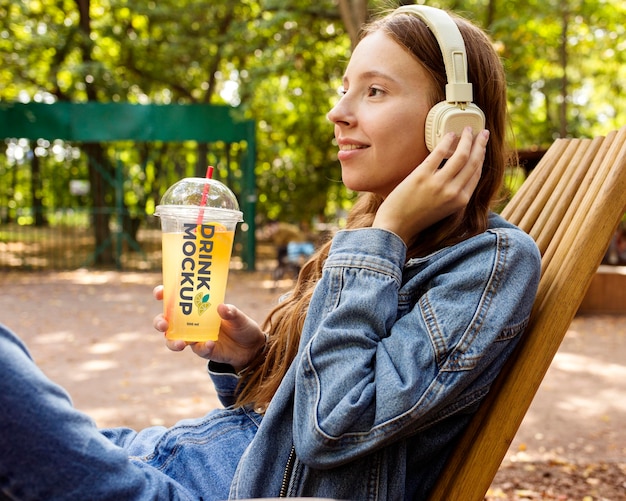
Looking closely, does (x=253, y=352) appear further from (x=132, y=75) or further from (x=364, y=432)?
(x=132, y=75)

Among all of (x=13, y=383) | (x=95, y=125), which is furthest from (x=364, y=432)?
(x=95, y=125)

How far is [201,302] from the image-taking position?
1.61 meters

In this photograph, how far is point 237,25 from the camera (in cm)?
1358

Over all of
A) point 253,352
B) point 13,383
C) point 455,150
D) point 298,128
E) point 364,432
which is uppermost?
point 455,150

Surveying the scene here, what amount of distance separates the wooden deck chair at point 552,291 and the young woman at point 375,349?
0.19 feet

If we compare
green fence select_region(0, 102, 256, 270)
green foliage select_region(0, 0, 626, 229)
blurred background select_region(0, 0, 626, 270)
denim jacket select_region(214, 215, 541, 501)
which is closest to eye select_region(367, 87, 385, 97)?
Answer: denim jacket select_region(214, 215, 541, 501)

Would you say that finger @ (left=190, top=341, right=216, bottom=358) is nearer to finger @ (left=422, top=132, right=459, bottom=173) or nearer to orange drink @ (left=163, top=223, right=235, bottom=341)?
orange drink @ (left=163, top=223, right=235, bottom=341)

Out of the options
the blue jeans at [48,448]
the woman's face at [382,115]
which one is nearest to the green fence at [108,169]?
the woman's face at [382,115]

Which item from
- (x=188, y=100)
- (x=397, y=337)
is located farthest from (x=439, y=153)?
(x=188, y=100)

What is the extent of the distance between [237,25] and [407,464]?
13.1 meters

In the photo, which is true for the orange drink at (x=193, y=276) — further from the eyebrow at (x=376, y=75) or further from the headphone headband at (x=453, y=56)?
the headphone headband at (x=453, y=56)

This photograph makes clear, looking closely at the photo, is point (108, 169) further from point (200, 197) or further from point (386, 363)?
point (386, 363)

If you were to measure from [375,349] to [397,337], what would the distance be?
51 millimetres

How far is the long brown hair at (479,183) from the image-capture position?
163cm
